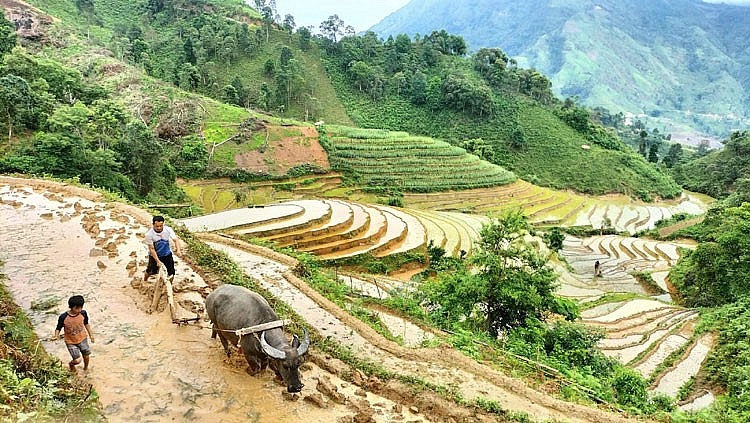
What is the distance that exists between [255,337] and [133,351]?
216 cm

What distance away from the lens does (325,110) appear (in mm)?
64375

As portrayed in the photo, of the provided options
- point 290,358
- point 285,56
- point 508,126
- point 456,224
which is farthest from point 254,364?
point 285,56

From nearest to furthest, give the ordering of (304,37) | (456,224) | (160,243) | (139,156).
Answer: (160,243)
(139,156)
(456,224)
(304,37)

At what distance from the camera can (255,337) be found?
21.4 feet

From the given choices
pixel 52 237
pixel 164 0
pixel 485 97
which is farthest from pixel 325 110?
pixel 52 237

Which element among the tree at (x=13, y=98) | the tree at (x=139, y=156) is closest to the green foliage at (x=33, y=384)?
the tree at (x=139, y=156)

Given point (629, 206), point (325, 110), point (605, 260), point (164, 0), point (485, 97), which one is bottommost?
point (605, 260)

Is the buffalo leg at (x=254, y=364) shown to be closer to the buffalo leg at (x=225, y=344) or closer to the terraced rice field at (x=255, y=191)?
the buffalo leg at (x=225, y=344)

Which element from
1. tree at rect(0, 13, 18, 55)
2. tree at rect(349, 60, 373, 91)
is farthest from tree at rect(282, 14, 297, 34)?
tree at rect(0, 13, 18, 55)

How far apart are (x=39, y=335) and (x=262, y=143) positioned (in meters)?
35.8

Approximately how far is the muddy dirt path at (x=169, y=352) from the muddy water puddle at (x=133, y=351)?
0.05 feet

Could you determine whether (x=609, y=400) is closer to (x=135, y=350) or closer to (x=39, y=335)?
(x=135, y=350)

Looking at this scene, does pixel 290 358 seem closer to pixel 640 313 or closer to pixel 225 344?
pixel 225 344

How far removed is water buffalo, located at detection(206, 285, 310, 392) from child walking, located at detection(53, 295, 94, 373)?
177 centimetres
